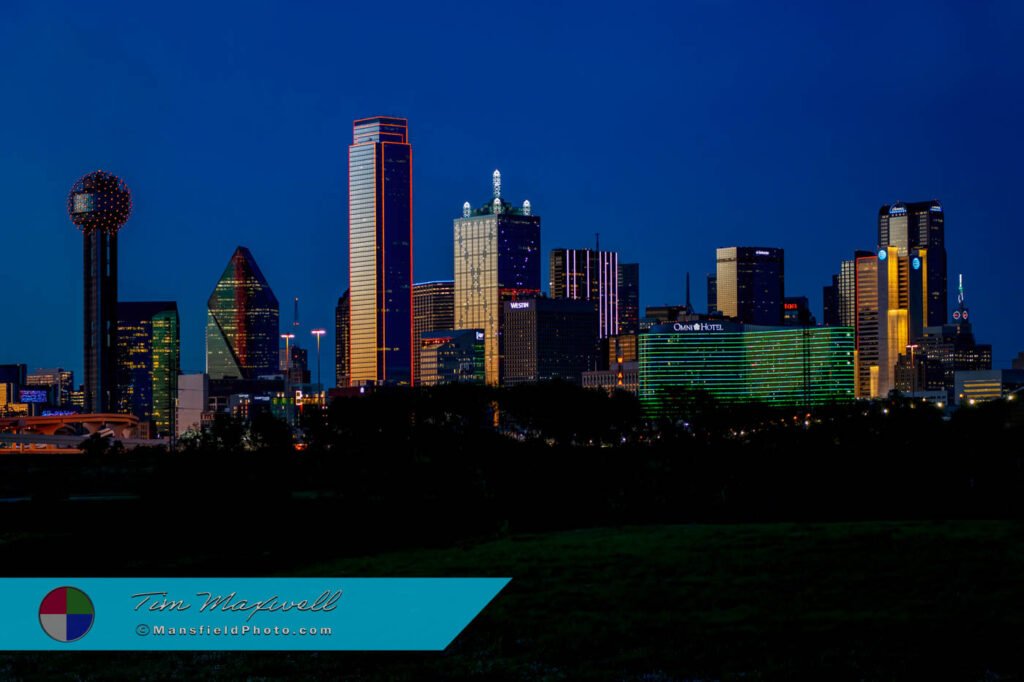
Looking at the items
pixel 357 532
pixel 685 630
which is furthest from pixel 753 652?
pixel 357 532

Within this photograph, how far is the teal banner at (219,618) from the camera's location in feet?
95.2

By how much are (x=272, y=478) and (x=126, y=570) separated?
3004 centimetres

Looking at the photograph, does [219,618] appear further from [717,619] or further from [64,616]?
[717,619]

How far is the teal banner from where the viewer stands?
2903 centimetres

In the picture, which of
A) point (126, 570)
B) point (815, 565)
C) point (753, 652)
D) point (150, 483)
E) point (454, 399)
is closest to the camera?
point (753, 652)

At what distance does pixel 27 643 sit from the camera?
29.7 m

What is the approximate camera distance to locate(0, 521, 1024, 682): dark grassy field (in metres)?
27.7

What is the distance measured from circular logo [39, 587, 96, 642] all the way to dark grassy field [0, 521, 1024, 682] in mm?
774

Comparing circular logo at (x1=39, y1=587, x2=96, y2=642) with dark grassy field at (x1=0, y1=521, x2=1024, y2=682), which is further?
circular logo at (x1=39, y1=587, x2=96, y2=642)

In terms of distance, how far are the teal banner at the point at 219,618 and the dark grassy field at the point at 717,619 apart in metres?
0.46

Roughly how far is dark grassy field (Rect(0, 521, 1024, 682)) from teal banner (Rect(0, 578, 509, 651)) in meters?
0.46

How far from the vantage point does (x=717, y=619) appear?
102 ft

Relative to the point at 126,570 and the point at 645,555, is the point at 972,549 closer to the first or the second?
the point at 645,555

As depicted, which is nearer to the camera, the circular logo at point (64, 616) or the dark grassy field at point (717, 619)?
the dark grassy field at point (717, 619)
